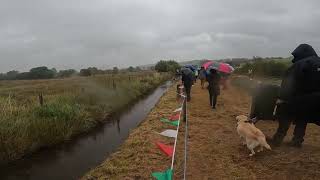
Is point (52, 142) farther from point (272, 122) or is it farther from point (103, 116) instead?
point (272, 122)

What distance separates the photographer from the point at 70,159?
34.2 feet

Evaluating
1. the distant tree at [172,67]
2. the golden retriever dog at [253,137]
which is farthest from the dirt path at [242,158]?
the distant tree at [172,67]

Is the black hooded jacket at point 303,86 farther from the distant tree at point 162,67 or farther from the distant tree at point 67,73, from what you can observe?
the distant tree at point 67,73

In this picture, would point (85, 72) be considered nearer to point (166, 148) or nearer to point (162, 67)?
point (162, 67)

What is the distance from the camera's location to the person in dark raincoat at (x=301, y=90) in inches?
249

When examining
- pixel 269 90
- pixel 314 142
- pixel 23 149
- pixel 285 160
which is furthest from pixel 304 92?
pixel 23 149

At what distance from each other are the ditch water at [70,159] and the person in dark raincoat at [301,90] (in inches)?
218

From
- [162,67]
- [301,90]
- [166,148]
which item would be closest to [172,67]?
[162,67]

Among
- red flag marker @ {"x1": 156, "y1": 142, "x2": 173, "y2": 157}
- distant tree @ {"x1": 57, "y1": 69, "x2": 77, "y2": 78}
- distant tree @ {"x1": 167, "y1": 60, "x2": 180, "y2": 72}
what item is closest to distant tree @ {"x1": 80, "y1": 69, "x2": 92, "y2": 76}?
distant tree @ {"x1": 57, "y1": 69, "x2": 77, "y2": 78}

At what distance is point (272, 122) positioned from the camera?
10594 millimetres

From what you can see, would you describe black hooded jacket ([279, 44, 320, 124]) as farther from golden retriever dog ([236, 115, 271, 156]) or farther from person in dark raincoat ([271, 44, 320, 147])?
golden retriever dog ([236, 115, 271, 156])

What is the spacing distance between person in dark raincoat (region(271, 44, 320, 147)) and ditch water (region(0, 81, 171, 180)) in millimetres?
5536

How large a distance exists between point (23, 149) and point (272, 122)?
791cm

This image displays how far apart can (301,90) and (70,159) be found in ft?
23.9
